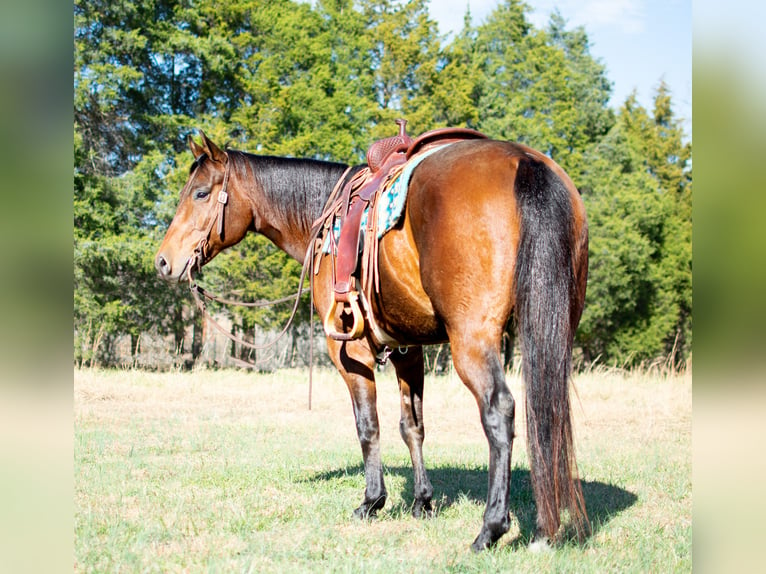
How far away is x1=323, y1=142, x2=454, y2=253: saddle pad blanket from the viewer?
371cm

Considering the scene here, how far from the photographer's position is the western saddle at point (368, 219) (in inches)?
156

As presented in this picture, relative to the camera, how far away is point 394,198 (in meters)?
3.77

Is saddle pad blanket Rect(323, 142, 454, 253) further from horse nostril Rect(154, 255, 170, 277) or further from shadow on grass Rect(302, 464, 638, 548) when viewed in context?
shadow on grass Rect(302, 464, 638, 548)

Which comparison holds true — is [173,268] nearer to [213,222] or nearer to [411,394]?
[213,222]

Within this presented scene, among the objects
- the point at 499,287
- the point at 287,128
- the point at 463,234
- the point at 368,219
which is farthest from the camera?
the point at 287,128

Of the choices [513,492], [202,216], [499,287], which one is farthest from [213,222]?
[513,492]

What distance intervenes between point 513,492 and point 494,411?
2097 millimetres

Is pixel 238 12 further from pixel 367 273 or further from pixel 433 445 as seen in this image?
pixel 367 273

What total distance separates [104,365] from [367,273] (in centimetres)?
1526

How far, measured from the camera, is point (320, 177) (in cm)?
489

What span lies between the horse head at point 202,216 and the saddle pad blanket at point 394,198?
136 centimetres

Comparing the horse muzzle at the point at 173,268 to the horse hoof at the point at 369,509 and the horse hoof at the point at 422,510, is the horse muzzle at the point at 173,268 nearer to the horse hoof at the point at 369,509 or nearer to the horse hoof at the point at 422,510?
the horse hoof at the point at 369,509
